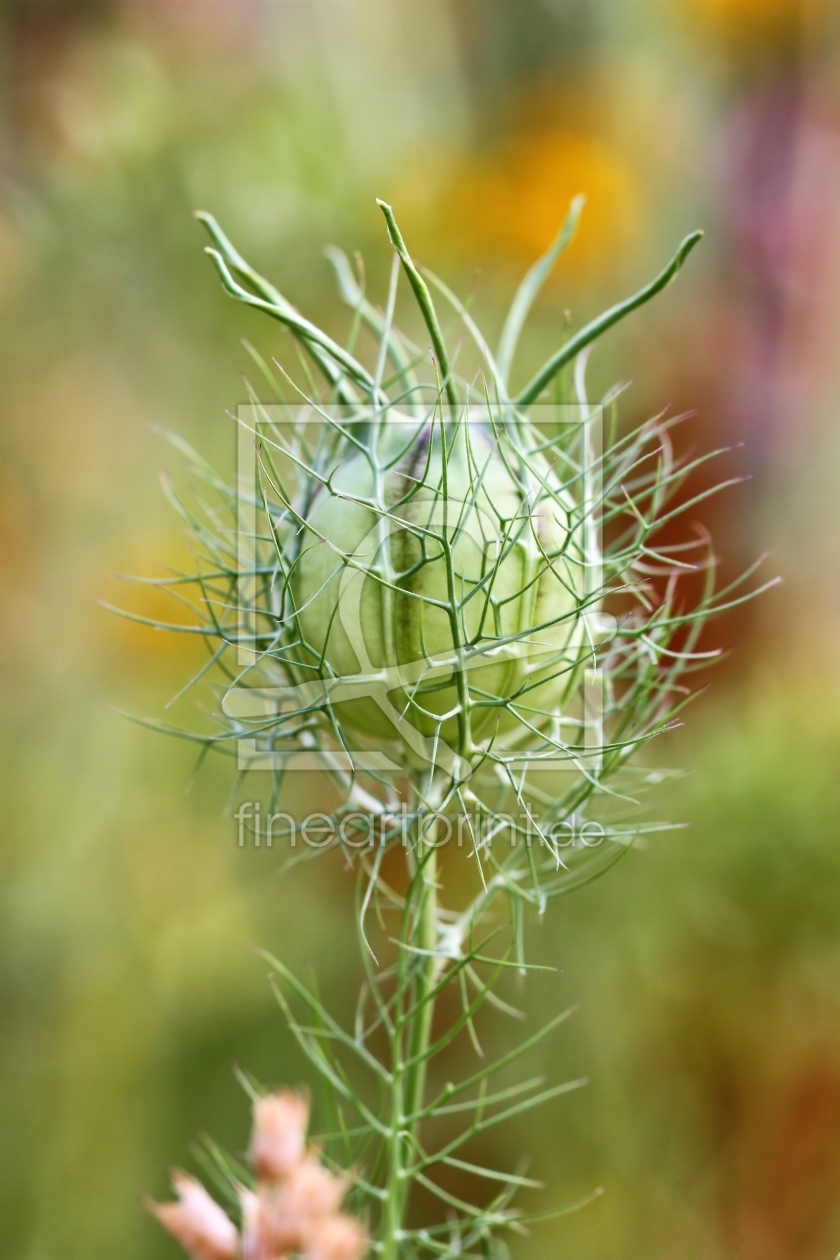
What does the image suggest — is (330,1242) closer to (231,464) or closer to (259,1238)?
(259,1238)

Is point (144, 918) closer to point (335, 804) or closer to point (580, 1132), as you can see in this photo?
point (335, 804)

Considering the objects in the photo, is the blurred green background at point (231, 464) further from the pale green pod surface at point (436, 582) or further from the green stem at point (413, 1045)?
the pale green pod surface at point (436, 582)

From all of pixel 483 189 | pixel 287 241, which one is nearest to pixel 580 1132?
pixel 287 241

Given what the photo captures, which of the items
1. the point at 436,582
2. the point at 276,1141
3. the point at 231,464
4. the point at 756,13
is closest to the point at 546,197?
the point at 756,13

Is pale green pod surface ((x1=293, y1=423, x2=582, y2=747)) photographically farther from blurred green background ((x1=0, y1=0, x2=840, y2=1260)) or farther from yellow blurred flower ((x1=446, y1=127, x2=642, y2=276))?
yellow blurred flower ((x1=446, y1=127, x2=642, y2=276))

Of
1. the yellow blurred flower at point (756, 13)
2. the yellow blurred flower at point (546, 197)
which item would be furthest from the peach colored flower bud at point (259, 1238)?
the yellow blurred flower at point (756, 13)

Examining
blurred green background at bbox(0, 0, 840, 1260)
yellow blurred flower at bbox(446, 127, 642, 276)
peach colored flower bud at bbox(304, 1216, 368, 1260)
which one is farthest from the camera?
yellow blurred flower at bbox(446, 127, 642, 276)

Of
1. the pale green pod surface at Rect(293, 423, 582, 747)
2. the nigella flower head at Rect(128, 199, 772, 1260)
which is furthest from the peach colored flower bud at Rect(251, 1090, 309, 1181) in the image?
the pale green pod surface at Rect(293, 423, 582, 747)
